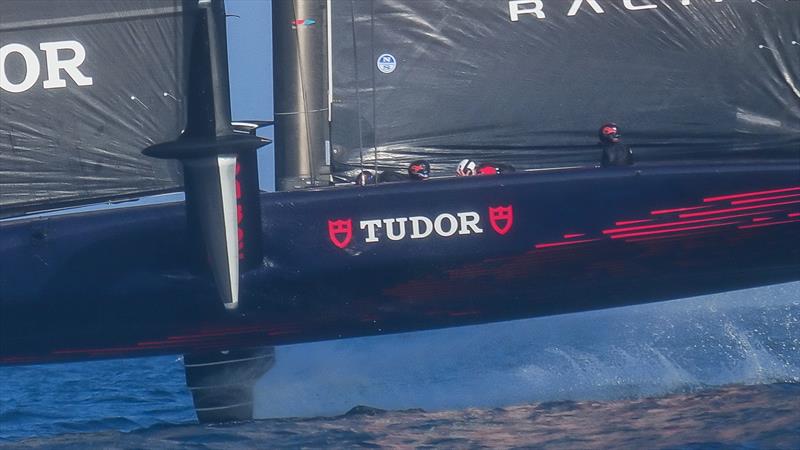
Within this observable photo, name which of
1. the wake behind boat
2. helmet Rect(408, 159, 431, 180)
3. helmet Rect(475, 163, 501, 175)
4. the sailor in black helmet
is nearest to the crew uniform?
helmet Rect(408, 159, 431, 180)

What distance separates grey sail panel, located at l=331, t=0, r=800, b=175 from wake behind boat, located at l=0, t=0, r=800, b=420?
0.01 meters

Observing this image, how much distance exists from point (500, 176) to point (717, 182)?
3.57 ft

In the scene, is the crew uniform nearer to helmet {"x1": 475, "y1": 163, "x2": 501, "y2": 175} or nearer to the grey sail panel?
the grey sail panel

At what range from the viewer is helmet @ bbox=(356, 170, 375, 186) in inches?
265

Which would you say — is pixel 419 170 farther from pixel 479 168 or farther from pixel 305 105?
pixel 305 105

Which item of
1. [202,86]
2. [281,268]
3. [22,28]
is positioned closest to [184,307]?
[281,268]

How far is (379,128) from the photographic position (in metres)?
6.96

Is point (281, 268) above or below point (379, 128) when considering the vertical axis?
below

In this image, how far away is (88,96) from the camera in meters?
6.52

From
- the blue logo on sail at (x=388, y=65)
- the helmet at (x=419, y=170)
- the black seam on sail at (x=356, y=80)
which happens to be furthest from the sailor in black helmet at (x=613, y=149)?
the black seam on sail at (x=356, y=80)

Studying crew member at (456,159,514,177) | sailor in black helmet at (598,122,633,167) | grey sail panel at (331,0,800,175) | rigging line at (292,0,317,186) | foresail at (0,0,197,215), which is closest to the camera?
foresail at (0,0,197,215)

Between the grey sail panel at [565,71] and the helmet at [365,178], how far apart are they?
0.09 m

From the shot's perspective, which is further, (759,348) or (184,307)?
(759,348)

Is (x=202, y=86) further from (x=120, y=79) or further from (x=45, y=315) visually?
(x=45, y=315)
